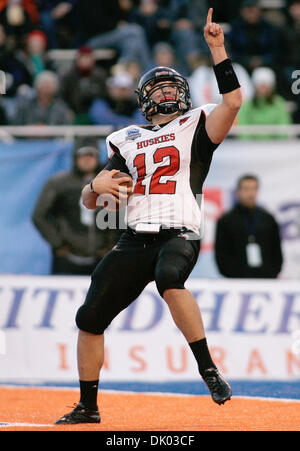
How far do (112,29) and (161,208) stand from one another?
809 cm

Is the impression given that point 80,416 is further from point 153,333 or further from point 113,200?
point 153,333

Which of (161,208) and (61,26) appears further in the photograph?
(61,26)

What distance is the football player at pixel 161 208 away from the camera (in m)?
5.57

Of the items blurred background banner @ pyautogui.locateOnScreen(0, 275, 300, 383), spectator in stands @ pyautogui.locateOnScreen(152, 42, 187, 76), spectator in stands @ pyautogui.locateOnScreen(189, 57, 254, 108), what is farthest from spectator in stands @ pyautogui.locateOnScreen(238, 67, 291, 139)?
blurred background banner @ pyautogui.locateOnScreen(0, 275, 300, 383)

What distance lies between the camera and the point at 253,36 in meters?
13.3

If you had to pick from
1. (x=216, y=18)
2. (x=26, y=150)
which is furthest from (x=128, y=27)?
(x=26, y=150)

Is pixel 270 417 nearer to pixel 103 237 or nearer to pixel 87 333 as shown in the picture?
pixel 87 333

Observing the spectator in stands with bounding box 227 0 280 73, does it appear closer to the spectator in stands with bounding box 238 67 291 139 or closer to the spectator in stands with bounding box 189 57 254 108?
the spectator in stands with bounding box 189 57 254 108

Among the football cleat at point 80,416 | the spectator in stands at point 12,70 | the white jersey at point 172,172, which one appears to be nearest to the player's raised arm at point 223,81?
the white jersey at point 172,172

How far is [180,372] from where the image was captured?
8758 mm

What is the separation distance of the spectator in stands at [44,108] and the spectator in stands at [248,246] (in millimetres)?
2764

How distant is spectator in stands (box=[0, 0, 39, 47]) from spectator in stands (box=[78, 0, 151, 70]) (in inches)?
27.6

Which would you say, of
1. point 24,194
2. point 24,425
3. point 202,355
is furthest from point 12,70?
point 202,355

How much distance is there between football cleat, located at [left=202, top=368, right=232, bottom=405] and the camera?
5.40 meters
